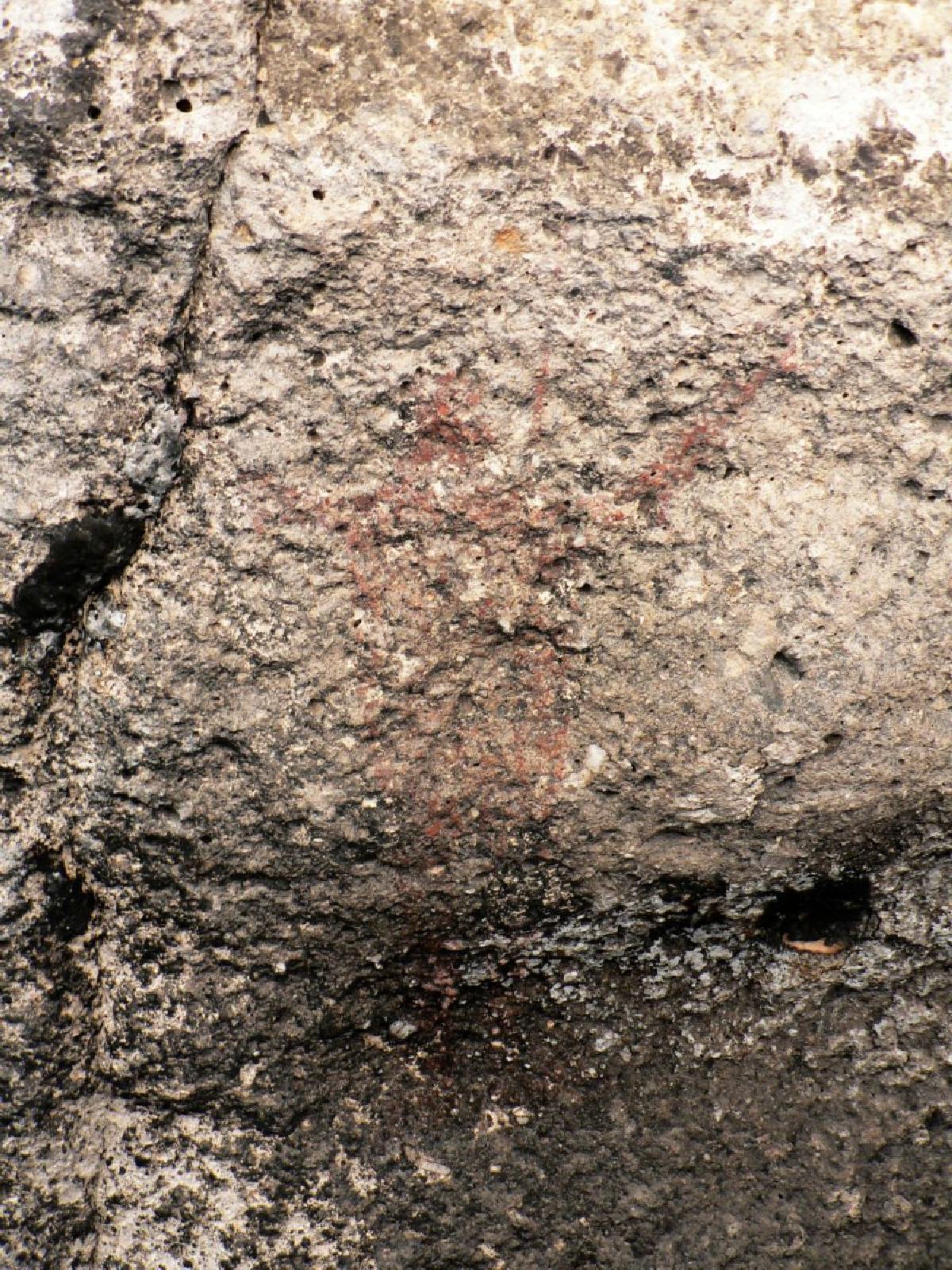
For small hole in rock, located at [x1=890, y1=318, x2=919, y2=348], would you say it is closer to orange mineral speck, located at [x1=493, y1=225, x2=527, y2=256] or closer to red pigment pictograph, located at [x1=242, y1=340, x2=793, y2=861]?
red pigment pictograph, located at [x1=242, y1=340, x2=793, y2=861]

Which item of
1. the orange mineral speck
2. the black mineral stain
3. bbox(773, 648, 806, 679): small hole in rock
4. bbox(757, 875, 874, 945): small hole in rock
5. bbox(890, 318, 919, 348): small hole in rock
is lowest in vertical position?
bbox(757, 875, 874, 945): small hole in rock

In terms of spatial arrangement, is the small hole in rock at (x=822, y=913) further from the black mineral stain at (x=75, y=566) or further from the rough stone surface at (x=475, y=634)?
the black mineral stain at (x=75, y=566)

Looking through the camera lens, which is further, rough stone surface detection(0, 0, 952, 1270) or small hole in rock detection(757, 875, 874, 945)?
small hole in rock detection(757, 875, 874, 945)

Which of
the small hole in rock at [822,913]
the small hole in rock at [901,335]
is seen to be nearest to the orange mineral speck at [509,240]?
the small hole in rock at [901,335]

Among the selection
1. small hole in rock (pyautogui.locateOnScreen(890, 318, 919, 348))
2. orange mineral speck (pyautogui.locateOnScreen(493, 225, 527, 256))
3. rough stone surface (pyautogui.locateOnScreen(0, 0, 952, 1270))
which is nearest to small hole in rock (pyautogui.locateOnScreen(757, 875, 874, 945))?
rough stone surface (pyautogui.locateOnScreen(0, 0, 952, 1270))

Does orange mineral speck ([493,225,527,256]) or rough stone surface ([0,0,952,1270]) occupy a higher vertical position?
orange mineral speck ([493,225,527,256])

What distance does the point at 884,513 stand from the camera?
85 centimetres

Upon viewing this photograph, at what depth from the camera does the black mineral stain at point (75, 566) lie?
2.78 ft

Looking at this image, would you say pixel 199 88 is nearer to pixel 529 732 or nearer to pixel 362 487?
pixel 362 487

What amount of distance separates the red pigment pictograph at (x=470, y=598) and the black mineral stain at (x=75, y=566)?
0.36 feet

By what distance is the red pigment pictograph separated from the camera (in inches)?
33.2

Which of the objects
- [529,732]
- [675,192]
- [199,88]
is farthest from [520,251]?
[529,732]

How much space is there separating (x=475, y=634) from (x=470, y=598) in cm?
3

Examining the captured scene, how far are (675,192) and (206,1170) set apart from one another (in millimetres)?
878
